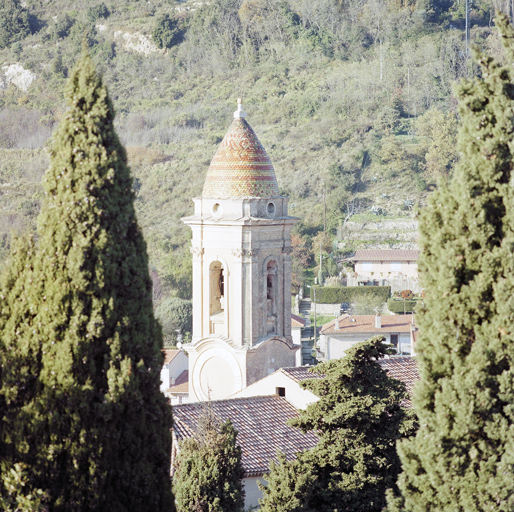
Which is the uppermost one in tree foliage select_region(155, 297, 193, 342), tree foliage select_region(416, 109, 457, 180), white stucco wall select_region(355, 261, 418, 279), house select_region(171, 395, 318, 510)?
tree foliage select_region(416, 109, 457, 180)

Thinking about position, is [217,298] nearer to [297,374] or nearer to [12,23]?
[297,374]

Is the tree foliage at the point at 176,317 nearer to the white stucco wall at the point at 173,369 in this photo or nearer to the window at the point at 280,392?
the white stucco wall at the point at 173,369

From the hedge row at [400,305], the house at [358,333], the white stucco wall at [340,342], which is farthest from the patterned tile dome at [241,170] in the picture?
the hedge row at [400,305]

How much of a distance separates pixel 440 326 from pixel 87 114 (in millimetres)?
3093

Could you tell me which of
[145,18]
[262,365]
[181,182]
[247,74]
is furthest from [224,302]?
[145,18]

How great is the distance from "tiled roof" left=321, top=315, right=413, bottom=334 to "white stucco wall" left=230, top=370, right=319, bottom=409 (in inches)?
742

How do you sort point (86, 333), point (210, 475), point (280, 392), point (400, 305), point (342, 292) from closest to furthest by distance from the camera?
point (86, 333) < point (210, 475) < point (280, 392) < point (400, 305) < point (342, 292)

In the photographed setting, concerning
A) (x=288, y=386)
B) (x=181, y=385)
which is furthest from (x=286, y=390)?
(x=181, y=385)

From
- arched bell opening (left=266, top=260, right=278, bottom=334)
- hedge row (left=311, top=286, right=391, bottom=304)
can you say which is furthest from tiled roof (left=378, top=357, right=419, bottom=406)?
hedge row (left=311, top=286, right=391, bottom=304)

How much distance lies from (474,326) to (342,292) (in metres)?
36.5

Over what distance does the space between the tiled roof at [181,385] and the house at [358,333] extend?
22.0 feet

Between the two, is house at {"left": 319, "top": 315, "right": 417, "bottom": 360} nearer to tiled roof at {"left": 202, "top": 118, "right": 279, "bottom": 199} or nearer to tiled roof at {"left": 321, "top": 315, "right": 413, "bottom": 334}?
tiled roof at {"left": 321, "top": 315, "right": 413, "bottom": 334}

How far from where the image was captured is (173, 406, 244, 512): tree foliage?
1191 cm

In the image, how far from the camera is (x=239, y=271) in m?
19.0
